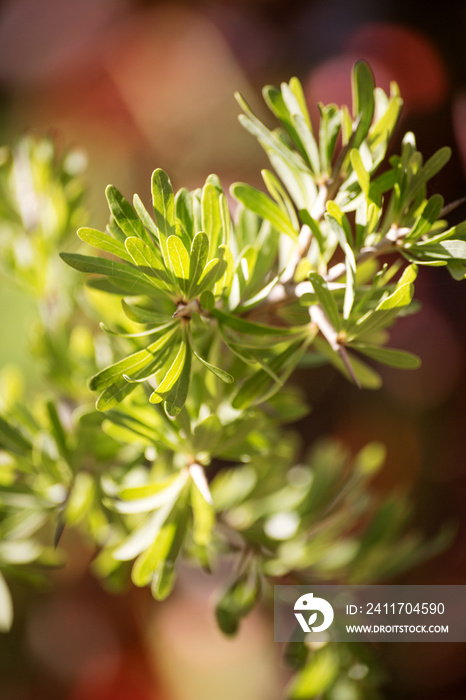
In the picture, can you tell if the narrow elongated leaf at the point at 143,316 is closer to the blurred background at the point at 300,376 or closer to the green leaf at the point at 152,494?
the green leaf at the point at 152,494

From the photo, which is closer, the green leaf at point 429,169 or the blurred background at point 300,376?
the green leaf at point 429,169

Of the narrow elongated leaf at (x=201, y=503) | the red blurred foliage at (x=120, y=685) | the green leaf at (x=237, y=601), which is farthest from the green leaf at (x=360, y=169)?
the red blurred foliage at (x=120, y=685)

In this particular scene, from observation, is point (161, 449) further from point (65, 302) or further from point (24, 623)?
point (24, 623)

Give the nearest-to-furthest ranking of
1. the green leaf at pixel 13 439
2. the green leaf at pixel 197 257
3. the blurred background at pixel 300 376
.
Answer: the green leaf at pixel 197 257 → the green leaf at pixel 13 439 → the blurred background at pixel 300 376

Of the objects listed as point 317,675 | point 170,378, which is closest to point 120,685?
point 317,675

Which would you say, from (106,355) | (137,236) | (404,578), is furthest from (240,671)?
(137,236)
